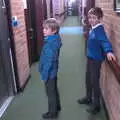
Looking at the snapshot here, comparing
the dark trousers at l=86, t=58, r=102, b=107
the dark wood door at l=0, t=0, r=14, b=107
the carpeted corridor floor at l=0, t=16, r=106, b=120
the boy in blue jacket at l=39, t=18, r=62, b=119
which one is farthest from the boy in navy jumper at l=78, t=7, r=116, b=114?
the dark wood door at l=0, t=0, r=14, b=107

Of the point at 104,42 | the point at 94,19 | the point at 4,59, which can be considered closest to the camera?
the point at 104,42

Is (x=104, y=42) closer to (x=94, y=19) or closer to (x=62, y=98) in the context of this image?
(x=94, y=19)

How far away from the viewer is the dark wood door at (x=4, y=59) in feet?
11.8

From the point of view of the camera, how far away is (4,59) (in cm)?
372

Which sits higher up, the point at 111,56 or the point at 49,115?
the point at 111,56

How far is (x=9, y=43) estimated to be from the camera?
391cm

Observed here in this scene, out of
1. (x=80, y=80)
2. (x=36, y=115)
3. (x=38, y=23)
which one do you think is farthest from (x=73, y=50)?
(x=36, y=115)

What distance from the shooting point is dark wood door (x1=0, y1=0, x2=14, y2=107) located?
361cm

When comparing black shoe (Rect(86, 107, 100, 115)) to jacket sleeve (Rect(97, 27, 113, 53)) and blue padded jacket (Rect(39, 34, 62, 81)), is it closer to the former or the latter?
blue padded jacket (Rect(39, 34, 62, 81))

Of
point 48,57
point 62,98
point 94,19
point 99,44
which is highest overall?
point 94,19

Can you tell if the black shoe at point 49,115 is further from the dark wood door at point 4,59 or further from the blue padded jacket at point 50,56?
the dark wood door at point 4,59

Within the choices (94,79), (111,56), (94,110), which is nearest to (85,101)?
(94,110)

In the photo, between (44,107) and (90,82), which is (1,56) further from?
(90,82)

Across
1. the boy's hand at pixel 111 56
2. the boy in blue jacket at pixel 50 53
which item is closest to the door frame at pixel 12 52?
the boy in blue jacket at pixel 50 53
